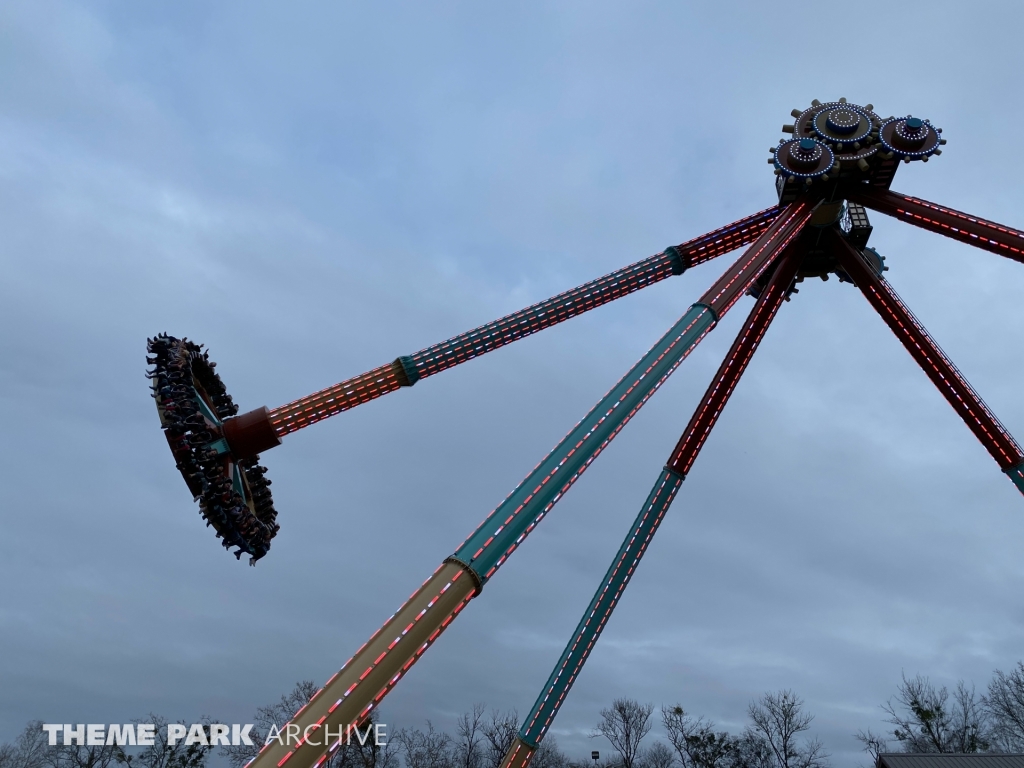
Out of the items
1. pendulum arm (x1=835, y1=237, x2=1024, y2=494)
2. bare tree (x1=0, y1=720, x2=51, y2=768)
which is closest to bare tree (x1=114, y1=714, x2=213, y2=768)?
bare tree (x1=0, y1=720, x2=51, y2=768)

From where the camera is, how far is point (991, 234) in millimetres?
21062

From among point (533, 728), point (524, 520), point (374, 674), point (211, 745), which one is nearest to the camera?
point (374, 674)

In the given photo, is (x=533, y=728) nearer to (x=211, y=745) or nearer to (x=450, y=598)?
(x=450, y=598)

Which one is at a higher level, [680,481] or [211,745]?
[680,481]

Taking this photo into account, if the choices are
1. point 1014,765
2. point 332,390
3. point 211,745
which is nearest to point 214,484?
point 332,390

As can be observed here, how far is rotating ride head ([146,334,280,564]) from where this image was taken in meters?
19.7

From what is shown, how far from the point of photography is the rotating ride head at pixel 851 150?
76.2 ft

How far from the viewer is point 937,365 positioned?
894 inches

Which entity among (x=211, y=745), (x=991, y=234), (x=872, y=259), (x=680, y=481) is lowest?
(x=211, y=745)

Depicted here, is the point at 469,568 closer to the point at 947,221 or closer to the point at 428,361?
the point at 428,361

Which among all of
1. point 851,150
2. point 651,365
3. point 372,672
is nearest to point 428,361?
point 651,365

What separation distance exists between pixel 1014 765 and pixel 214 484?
33.1 m

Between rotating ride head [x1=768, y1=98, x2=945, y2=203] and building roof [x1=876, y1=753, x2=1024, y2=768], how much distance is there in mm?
23773

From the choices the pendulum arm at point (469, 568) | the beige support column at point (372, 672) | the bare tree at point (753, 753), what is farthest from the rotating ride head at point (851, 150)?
the bare tree at point (753, 753)
